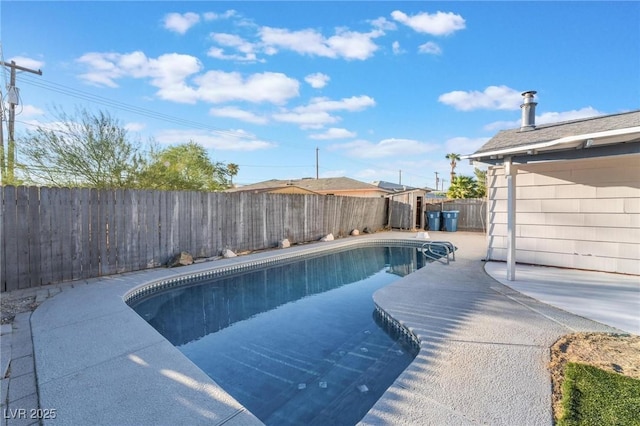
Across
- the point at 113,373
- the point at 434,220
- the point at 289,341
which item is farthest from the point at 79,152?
the point at 434,220

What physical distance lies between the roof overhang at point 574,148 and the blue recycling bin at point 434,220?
34.4 ft

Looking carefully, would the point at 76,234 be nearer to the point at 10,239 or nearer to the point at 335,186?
the point at 10,239

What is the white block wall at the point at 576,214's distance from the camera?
5.99 metres

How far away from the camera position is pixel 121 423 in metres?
1.97

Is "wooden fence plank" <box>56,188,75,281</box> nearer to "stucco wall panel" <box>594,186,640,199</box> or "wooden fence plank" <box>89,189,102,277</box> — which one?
"wooden fence plank" <box>89,189,102,277</box>

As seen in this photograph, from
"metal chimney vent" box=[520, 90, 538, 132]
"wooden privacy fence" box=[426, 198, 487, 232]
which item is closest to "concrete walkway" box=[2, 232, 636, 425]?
"metal chimney vent" box=[520, 90, 538, 132]

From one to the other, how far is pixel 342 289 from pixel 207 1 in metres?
8.40

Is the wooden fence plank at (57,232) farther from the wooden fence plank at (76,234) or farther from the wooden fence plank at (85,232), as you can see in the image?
the wooden fence plank at (85,232)

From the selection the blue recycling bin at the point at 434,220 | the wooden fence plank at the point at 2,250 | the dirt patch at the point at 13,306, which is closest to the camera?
the dirt patch at the point at 13,306

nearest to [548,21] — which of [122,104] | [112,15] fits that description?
[112,15]

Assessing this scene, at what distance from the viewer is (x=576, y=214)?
651 centimetres

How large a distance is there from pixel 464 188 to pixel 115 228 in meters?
23.3

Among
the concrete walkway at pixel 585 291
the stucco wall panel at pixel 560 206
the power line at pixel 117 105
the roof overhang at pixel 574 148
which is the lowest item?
the concrete walkway at pixel 585 291

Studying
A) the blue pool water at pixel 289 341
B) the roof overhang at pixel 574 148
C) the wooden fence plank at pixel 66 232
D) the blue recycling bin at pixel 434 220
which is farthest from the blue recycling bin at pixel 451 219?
the wooden fence plank at pixel 66 232
